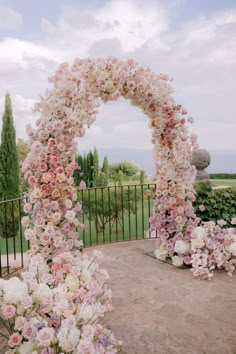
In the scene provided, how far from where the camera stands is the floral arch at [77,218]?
6.70ft

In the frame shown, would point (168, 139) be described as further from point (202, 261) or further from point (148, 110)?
point (202, 261)

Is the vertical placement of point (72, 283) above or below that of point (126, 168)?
below

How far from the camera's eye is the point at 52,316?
2.11 metres

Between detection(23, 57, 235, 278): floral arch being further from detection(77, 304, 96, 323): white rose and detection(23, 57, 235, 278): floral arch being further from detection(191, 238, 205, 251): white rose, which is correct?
detection(77, 304, 96, 323): white rose

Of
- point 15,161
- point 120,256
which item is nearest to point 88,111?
point 120,256

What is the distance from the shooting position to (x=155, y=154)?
461 centimetres

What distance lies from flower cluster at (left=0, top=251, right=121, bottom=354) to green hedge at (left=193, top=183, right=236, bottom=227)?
307cm

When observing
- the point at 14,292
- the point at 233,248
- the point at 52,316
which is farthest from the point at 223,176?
the point at 14,292

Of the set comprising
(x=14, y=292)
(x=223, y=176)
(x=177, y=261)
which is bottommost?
(x=177, y=261)

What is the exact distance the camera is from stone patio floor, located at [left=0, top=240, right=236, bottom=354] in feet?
8.50

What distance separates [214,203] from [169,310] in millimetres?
2381

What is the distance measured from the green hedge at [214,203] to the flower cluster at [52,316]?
307cm

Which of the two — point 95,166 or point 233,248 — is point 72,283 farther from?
point 95,166

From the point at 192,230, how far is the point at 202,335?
1.87 meters
